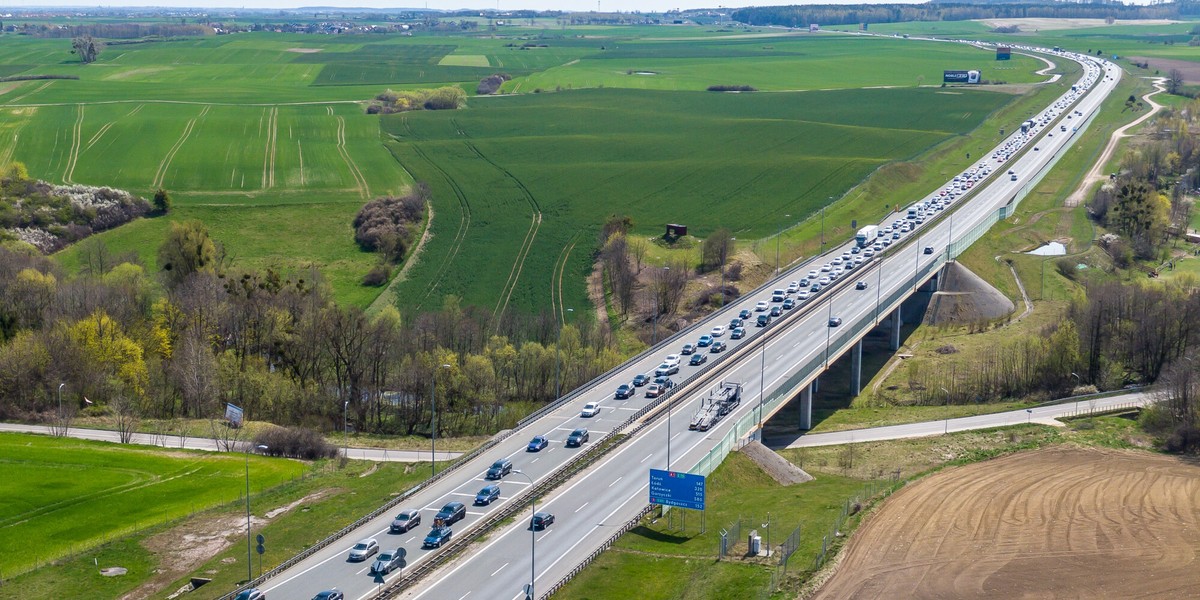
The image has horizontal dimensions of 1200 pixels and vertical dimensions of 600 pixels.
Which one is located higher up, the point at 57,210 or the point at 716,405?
the point at 57,210

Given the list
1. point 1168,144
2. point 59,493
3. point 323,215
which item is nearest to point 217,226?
point 323,215

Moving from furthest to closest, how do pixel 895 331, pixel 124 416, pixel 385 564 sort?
pixel 895 331 → pixel 124 416 → pixel 385 564

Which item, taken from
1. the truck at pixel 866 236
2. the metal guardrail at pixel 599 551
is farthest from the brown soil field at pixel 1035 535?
the truck at pixel 866 236

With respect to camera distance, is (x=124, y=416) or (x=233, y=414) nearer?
(x=233, y=414)

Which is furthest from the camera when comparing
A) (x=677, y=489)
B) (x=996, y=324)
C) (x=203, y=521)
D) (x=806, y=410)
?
(x=996, y=324)

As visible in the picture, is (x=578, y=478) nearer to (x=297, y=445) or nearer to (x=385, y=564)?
(x=385, y=564)

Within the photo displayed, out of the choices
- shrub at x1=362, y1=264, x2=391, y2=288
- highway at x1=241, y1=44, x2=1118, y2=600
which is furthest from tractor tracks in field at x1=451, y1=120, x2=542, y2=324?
highway at x1=241, y1=44, x2=1118, y2=600

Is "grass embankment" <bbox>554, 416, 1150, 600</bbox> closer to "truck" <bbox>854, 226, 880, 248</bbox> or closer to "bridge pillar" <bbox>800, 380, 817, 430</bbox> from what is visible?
"bridge pillar" <bbox>800, 380, 817, 430</bbox>

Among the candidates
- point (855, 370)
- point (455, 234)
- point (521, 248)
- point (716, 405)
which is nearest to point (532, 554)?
point (716, 405)
